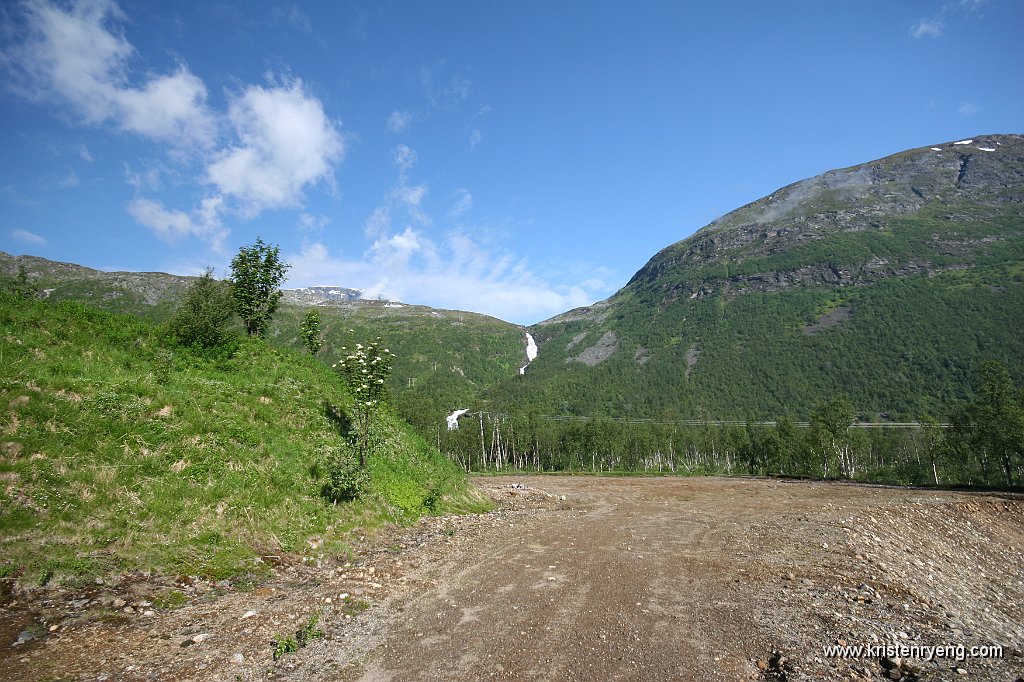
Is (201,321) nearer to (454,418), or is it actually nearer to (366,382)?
(366,382)

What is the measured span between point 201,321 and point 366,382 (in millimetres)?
9228

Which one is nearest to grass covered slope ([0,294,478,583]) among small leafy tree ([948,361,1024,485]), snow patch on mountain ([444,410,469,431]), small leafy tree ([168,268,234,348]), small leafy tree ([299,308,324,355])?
small leafy tree ([168,268,234,348])

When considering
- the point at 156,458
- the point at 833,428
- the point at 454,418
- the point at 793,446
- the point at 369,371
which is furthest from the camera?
the point at 454,418

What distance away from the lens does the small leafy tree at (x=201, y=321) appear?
803 inches

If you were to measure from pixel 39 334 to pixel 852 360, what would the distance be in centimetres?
20850

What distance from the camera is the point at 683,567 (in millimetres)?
11977

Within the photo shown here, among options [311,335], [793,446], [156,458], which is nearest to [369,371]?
[156,458]

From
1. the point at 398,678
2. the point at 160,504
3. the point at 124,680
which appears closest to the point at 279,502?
the point at 160,504

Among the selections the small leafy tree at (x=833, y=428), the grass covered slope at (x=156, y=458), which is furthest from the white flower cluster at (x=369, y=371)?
the small leafy tree at (x=833, y=428)

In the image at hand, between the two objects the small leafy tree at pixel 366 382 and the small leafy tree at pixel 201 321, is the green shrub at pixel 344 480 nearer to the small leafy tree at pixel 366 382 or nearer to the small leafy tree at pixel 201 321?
the small leafy tree at pixel 366 382

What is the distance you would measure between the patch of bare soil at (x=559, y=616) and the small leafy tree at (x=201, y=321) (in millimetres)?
13494

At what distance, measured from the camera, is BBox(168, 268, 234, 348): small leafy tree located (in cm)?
2041

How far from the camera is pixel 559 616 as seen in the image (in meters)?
8.57

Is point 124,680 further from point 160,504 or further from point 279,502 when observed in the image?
point 279,502
